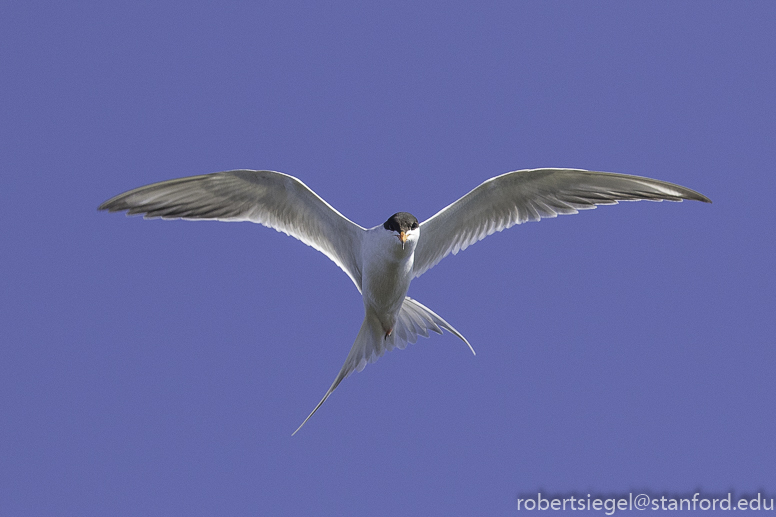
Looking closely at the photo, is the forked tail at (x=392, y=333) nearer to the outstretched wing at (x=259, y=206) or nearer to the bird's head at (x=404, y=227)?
the outstretched wing at (x=259, y=206)

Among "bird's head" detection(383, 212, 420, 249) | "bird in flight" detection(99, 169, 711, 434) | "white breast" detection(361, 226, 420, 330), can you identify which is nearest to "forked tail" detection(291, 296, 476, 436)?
"bird in flight" detection(99, 169, 711, 434)

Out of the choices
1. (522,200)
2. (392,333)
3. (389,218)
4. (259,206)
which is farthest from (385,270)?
(522,200)

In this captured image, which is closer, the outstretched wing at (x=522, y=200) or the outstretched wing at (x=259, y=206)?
the outstretched wing at (x=259, y=206)

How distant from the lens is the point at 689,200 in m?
6.24

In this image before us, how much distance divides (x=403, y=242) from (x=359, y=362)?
1.67 metres

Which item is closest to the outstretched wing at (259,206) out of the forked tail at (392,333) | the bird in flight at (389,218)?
the bird in flight at (389,218)

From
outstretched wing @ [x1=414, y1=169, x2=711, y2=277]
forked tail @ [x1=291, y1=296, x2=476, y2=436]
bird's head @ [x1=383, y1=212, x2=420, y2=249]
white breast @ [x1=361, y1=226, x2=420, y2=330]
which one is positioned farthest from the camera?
forked tail @ [x1=291, y1=296, x2=476, y2=436]

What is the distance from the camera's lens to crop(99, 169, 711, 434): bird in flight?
6.23 metres

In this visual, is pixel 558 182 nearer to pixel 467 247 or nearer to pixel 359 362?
pixel 467 247

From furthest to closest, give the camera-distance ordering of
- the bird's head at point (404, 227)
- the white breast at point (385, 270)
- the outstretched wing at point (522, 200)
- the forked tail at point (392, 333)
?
the forked tail at point (392, 333)
the outstretched wing at point (522, 200)
the white breast at point (385, 270)
the bird's head at point (404, 227)

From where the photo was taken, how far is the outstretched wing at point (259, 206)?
6094 mm

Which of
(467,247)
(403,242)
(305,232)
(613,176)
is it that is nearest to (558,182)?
(613,176)

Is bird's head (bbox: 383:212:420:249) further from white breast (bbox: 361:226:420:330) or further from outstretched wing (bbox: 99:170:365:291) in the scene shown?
outstretched wing (bbox: 99:170:365:291)

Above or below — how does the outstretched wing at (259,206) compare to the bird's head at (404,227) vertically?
above
